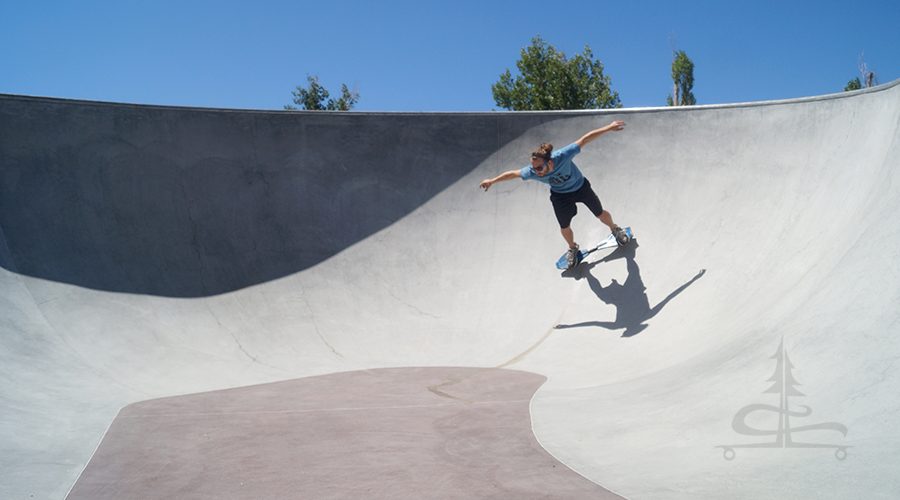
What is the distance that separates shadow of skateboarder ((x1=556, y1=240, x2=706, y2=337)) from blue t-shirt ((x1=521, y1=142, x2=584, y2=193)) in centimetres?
122

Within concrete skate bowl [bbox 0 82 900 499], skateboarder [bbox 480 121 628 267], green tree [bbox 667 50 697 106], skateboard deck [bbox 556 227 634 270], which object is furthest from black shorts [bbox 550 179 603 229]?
green tree [bbox 667 50 697 106]

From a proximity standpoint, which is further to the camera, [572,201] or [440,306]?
[440,306]

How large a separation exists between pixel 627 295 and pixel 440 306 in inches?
94.0

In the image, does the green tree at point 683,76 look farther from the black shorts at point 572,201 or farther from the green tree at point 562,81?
the black shorts at point 572,201

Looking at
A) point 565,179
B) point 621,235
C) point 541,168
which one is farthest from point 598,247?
point 541,168

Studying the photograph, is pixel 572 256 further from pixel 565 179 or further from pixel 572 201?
pixel 565 179

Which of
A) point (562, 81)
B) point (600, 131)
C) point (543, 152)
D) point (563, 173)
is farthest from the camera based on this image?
point (562, 81)

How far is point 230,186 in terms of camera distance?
7227mm

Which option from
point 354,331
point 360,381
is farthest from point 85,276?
point 360,381

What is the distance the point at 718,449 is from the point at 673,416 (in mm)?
569

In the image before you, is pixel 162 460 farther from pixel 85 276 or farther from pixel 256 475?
pixel 85 276

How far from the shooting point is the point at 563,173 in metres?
5.70

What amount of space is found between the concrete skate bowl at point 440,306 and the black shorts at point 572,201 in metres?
0.88

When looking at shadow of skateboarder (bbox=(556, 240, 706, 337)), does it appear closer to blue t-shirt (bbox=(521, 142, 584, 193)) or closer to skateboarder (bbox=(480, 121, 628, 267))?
skateboarder (bbox=(480, 121, 628, 267))
